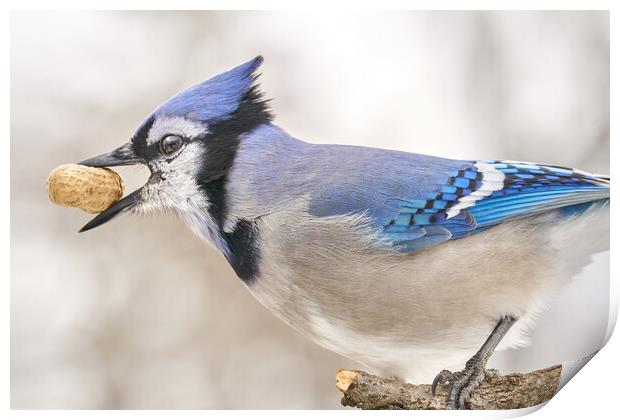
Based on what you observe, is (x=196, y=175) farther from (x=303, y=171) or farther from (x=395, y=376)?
(x=395, y=376)

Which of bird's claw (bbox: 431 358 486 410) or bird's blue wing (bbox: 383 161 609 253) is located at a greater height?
bird's blue wing (bbox: 383 161 609 253)

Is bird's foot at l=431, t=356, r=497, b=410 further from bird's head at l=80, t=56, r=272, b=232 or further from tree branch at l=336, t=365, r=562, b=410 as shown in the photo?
bird's head at l=80, t=56, r=272, b=232

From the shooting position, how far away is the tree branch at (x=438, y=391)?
123 cm

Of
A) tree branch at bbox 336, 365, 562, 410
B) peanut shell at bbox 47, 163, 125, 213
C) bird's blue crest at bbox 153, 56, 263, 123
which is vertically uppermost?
bird's blue crest at bbox 153, 56, 263, 123

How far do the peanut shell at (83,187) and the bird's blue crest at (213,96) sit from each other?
0.14 meters

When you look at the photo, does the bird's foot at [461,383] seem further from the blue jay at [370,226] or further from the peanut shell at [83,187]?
the peanut shell at [83,187]

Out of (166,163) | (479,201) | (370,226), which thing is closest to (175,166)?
(166,163)

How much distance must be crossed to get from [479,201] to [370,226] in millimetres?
180

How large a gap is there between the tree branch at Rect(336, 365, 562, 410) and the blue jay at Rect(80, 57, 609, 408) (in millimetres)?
23

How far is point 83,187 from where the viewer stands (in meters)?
1.25

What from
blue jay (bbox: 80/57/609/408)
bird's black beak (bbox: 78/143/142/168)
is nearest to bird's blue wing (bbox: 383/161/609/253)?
blue jay (bbox: 80/57/609/408)

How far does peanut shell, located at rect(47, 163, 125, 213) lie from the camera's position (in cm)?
124

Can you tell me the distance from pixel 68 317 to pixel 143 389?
17cm

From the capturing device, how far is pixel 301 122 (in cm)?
126
